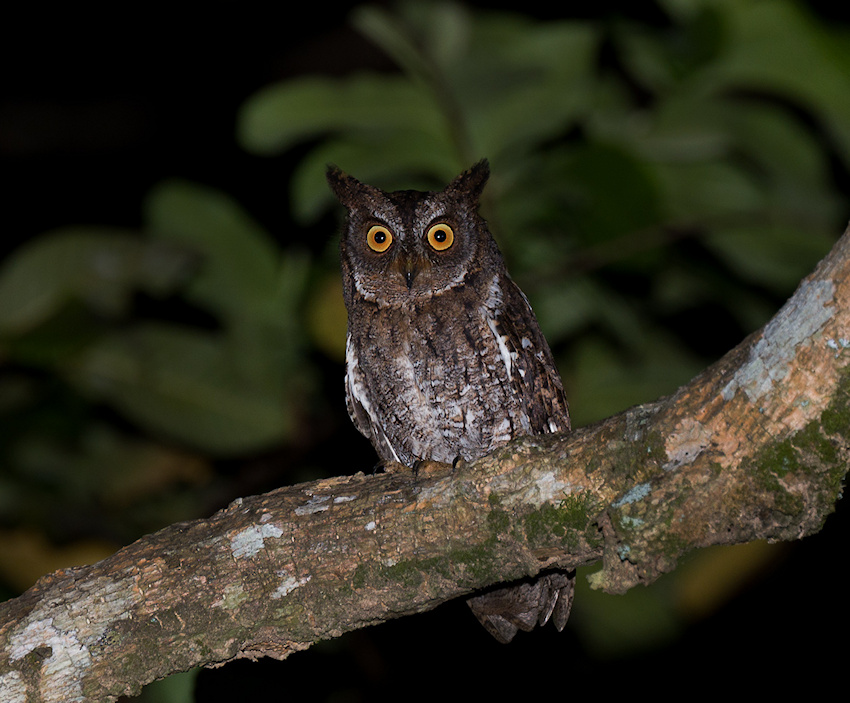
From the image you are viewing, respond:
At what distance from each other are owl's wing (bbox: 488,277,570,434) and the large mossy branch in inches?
29.5

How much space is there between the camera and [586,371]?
457 centimetres

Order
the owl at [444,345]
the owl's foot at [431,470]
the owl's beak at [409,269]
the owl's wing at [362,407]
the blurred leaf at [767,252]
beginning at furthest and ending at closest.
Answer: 1. the blurred leaf at [767,252]
2. the owl's wing at [362,407]
3. the owl's beak at [409,269]
4. the owl at [444,345]
5. the owl's foot at [431,470]

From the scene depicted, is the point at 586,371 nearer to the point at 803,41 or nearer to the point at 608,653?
the point at 608,653

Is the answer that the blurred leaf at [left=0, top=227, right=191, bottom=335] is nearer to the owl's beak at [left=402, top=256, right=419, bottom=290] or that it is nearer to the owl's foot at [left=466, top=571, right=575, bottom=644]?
the owl's beak at [left=402, top=256, right=419, bottom=290]

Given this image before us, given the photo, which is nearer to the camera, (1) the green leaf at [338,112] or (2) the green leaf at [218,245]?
(1) the green leaf at [338,112]

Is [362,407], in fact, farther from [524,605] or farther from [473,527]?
[473,527]

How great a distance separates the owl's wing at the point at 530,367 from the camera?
8.77 feet

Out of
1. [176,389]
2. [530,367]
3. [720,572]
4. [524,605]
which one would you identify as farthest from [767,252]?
[176,389]

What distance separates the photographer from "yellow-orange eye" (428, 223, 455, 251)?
9.24 ft

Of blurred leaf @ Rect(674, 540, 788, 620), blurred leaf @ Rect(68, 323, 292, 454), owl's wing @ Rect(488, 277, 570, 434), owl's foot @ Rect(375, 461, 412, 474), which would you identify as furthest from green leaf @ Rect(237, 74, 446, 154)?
blurred leaf @ Rect(674, 540, 788, 620)

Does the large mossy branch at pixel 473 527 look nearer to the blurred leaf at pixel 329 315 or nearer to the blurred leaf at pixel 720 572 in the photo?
the blurred leaf at pixel 329 315

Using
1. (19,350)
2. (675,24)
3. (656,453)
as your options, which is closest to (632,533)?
(656,453)

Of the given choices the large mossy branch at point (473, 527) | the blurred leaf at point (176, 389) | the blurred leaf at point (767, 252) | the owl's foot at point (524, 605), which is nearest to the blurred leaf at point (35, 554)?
the blurred leaf at point (176, 389)

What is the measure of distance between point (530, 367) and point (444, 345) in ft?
0.96
